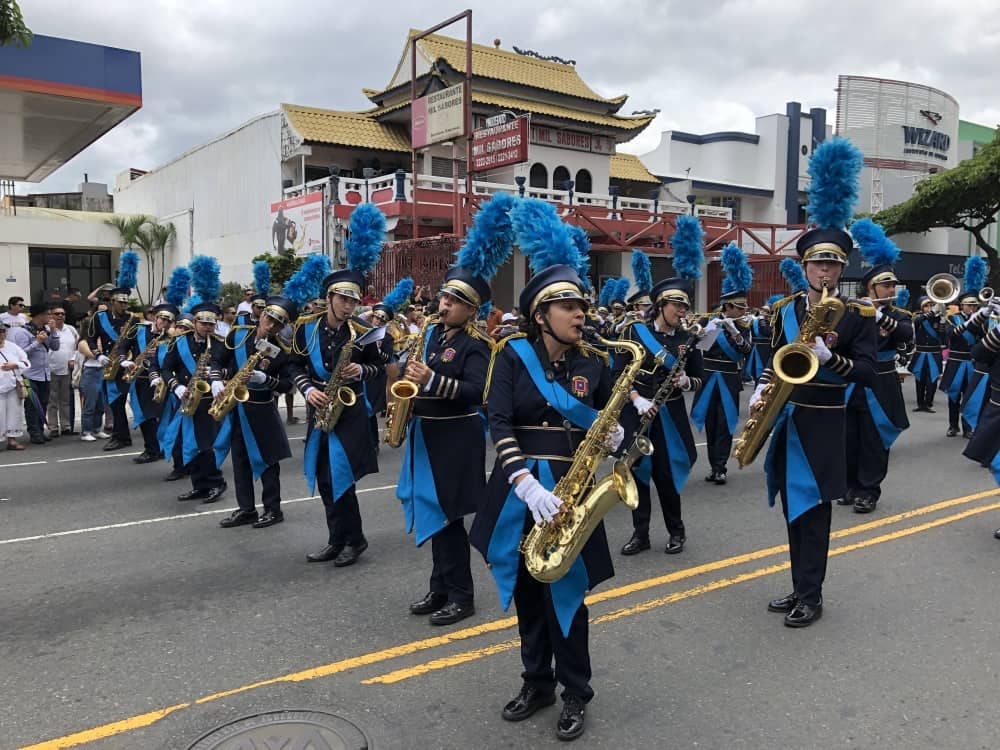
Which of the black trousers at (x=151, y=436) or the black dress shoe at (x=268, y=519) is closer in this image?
the black dress shoe at (x=268, y=519)

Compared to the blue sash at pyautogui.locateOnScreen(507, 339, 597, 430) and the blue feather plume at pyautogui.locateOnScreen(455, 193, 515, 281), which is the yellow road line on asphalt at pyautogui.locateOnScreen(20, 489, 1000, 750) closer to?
the blue sash at pyautogui.locateOnScreen(507, 339, 597, 430)

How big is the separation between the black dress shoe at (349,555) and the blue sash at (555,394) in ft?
9.04

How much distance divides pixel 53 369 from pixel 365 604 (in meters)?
8.61

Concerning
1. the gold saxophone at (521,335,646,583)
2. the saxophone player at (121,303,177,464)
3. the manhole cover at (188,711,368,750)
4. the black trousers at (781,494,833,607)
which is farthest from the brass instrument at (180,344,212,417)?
the black trousers at (781,494,833,607)

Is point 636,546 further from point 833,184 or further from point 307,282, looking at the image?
point 307,282

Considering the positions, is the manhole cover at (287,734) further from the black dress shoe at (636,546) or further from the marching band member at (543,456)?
the black dress shoe at (636,546)

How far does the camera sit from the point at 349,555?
574 cm

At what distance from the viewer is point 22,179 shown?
2353cm

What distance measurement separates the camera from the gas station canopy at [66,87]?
14.0m

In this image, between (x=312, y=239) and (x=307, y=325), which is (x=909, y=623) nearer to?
(x=307, y=325)

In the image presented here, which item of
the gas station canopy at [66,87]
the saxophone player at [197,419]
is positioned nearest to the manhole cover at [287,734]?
the saxophone player at [197,419]

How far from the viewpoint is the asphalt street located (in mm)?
3574

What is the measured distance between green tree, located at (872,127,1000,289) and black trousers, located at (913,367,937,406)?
62.1 feet

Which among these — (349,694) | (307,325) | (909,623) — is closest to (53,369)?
(307,325)
